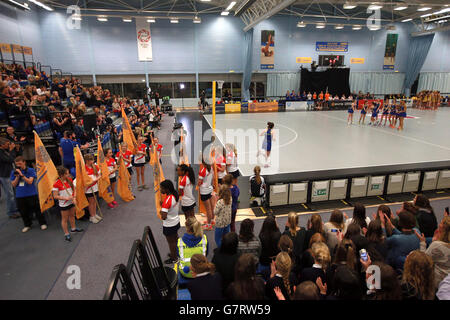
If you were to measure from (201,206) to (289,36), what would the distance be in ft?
82.0

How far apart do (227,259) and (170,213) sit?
157cm

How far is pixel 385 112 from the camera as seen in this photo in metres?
16.8

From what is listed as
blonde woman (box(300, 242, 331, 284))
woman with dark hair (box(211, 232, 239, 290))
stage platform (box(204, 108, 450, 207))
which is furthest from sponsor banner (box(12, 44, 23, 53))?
blonde woman (box(300, 242, 331, 284))

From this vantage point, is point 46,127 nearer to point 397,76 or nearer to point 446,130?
point 446,130

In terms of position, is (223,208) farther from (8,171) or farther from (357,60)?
(357,60)

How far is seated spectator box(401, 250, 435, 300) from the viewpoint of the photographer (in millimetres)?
2469

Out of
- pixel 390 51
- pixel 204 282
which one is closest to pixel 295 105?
pixel 390 51

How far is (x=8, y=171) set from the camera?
5902 mm

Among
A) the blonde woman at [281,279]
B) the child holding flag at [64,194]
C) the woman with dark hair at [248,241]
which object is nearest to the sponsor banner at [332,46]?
the child holding flag at [64,194]

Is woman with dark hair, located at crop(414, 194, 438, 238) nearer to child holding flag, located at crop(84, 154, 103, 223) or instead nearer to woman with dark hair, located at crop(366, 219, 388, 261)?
woman with dark hair, located at crop(366, 219, 388, 261)

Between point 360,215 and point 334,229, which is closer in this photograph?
point 334,229

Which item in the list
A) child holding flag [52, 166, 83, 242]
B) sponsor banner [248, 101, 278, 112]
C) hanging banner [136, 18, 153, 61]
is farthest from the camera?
hanging banner [136, 18, 153, 61]

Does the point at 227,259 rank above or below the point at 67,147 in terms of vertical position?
below

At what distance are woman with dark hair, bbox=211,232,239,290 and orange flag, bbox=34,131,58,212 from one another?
4.25 m
